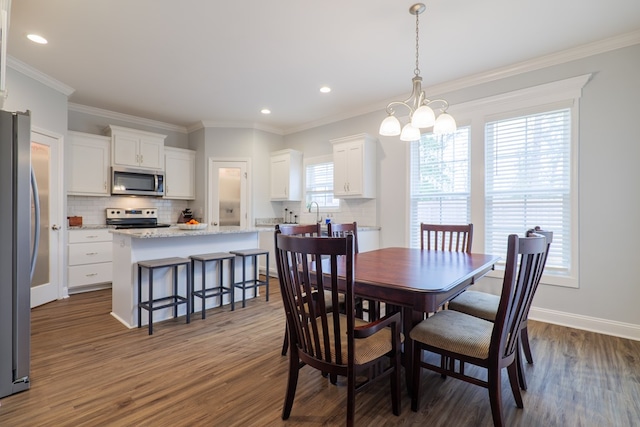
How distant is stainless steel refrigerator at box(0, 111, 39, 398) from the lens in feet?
6.16

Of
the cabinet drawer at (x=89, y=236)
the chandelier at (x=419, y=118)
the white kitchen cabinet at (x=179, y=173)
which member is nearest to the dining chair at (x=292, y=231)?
the chandelier at (x=419, y=118)

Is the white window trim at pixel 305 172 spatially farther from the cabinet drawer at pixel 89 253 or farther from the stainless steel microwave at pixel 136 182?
the cabinet drawer at pixel 89 253

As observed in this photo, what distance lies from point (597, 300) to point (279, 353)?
9.96 ft

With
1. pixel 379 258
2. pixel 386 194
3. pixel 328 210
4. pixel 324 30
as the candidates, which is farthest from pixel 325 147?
pixel 379 258

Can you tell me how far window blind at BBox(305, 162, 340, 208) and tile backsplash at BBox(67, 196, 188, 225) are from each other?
2.48 m

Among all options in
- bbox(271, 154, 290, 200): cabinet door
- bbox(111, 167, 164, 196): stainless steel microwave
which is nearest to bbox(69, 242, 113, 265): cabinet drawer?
bbox(111, 167, 164, 196): stainless steel microwave

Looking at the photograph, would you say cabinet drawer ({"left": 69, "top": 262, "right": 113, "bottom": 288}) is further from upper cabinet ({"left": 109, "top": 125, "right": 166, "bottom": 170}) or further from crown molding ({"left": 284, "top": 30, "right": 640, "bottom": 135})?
crown molding ({"left": 284, "top": 30, "right": 640, "bottom": 135})

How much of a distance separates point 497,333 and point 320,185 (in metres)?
4.26

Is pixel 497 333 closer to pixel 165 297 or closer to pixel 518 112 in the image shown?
pixel 518 112

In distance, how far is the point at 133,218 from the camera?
530cm

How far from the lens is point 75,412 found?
5.81 feet

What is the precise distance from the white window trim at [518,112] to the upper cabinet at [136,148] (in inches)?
183

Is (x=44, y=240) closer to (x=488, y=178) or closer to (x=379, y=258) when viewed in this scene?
(x=379, y=258)

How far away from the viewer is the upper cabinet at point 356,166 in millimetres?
4520
